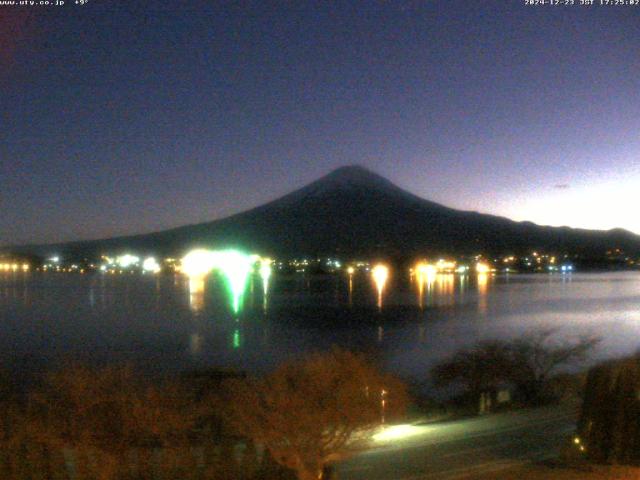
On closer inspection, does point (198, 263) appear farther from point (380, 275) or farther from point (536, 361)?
point (536, 361)

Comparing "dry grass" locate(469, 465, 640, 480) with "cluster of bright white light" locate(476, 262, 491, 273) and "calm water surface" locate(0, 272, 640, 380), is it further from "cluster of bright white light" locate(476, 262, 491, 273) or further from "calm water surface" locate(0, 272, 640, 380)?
"cluster of bright white light" locate(476, 262, 491, 273)

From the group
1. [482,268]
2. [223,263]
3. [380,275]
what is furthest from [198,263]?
[482,268]

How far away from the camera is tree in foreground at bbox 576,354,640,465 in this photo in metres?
8.27

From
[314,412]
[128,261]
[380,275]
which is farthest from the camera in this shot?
[128,261]

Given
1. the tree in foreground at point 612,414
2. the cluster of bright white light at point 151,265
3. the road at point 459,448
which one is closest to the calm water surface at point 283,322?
the road at point 459,448

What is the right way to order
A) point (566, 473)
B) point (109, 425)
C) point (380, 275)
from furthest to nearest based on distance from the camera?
point (380, 275) → point (566, 473) → point (109, 425)

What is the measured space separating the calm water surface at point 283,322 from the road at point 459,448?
702 centimetres

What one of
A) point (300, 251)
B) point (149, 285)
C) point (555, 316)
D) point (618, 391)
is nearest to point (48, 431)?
point (618, 391)

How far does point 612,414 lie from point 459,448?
3561mm

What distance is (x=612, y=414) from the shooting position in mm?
8344

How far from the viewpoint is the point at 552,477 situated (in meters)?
8.51

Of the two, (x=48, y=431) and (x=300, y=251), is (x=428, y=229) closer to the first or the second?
(x=300, y=251)

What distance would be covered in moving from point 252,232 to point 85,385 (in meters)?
111

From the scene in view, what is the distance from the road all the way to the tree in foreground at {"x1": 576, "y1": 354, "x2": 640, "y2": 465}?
4.37ft
